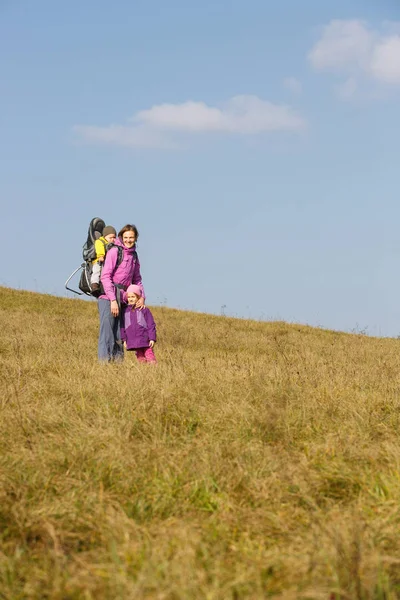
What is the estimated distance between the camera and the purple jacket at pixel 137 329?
8992 mm

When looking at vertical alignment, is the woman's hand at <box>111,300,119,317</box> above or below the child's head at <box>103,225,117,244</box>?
below

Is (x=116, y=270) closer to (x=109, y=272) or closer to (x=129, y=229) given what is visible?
(x=109, y=272)

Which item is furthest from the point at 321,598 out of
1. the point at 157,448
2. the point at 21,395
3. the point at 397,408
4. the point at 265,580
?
the point at 21,395

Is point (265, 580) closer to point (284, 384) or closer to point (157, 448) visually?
point (157, 448)

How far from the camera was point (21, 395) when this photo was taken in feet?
20.9

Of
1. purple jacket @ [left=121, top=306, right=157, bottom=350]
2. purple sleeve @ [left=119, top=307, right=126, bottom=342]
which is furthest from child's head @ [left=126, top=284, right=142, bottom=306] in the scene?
purple sleeve @ [left=119, top=307, right=126, bottom=342]

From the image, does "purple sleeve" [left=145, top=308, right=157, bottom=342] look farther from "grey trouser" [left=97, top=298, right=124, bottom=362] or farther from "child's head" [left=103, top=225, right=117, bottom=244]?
"child's head" [left=103, top=225, right=117, bottom=244]

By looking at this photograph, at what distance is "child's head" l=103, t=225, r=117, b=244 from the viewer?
379 inches

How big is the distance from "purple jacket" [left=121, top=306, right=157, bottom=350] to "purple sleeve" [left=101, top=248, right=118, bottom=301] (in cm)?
37

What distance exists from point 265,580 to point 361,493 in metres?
1.30

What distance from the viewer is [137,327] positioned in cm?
905

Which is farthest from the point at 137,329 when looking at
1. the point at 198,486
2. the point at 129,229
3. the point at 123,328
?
the point at 198,486

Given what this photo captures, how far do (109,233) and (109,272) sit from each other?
818 millimetres

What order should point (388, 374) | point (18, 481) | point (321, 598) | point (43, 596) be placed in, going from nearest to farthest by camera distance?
point (321, 598), point (43, 596), point (18, 481), point (388, 374)
